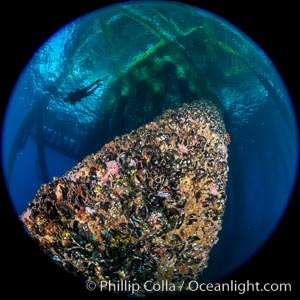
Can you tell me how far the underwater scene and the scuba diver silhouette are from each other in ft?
0.06

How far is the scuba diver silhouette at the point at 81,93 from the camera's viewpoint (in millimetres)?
4102

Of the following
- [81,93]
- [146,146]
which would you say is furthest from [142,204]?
[81,93]

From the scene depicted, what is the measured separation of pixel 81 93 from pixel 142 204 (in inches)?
67.1

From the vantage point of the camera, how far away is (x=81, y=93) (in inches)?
163

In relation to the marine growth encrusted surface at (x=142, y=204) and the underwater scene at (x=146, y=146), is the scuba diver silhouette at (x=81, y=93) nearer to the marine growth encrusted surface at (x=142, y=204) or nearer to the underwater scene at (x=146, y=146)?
the underwater scene at (x=146, y=146)

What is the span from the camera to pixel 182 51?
14.4 feet

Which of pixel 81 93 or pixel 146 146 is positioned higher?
pixel 81 93

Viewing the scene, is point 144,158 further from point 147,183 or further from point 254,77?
point 254,77

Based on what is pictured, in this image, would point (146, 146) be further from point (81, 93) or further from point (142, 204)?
point (81, 93)

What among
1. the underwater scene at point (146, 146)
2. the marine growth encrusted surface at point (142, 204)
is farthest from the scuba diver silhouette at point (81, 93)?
the marine growth encrusted surface at point (142, 204)

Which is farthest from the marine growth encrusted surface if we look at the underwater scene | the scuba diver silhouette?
the scuba diver silhouette

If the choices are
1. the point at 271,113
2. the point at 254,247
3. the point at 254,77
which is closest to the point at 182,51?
the point at 254,77

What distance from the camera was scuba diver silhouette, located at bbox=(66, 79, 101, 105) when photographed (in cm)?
410

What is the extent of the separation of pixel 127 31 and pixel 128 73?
2.28 feet
